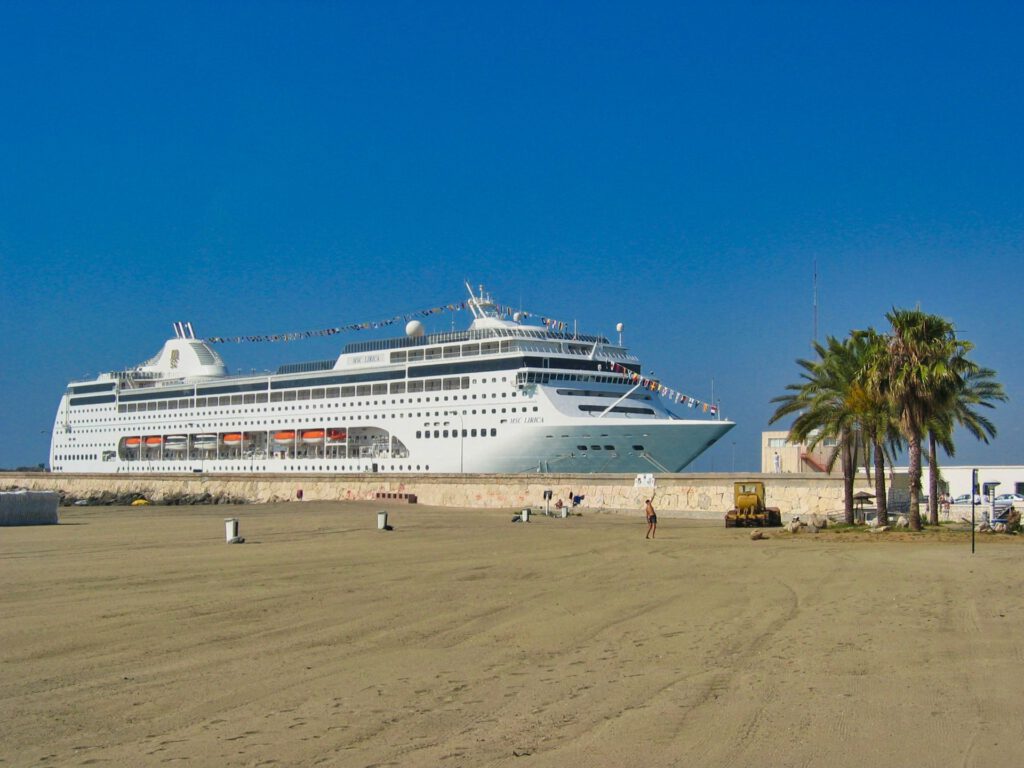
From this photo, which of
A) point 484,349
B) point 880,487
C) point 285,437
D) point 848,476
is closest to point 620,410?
point 484,349

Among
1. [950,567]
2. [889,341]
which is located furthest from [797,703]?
[889,341]

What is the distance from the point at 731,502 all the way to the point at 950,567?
2443 centimetres

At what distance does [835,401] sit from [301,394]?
47.0 meters

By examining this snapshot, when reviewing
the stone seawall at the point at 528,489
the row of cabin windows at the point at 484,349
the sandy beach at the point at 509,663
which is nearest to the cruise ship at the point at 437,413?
the row of cabin windows at the point at 484,349

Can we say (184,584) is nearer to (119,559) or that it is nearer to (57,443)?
(119,559)

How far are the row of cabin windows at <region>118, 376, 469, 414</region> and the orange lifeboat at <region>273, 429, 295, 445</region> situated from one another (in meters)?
2.31

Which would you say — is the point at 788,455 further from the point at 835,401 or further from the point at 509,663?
the point at 509,663

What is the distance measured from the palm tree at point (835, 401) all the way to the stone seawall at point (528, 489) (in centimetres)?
624

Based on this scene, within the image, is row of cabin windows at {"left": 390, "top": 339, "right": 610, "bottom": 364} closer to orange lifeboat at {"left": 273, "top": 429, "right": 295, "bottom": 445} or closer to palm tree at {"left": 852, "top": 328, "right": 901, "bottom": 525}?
orange lifeboat at {"left": 273, "top": 429, "right": 295, "bottom": 445}

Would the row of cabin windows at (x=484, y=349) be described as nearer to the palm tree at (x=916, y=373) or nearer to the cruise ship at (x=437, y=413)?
the cruise ship at (x=437, y=413)

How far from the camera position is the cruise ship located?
55.9 meters

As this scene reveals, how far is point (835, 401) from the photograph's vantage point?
110ft

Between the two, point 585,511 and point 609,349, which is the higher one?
point 609,349

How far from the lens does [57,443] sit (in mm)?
Result: 99125
